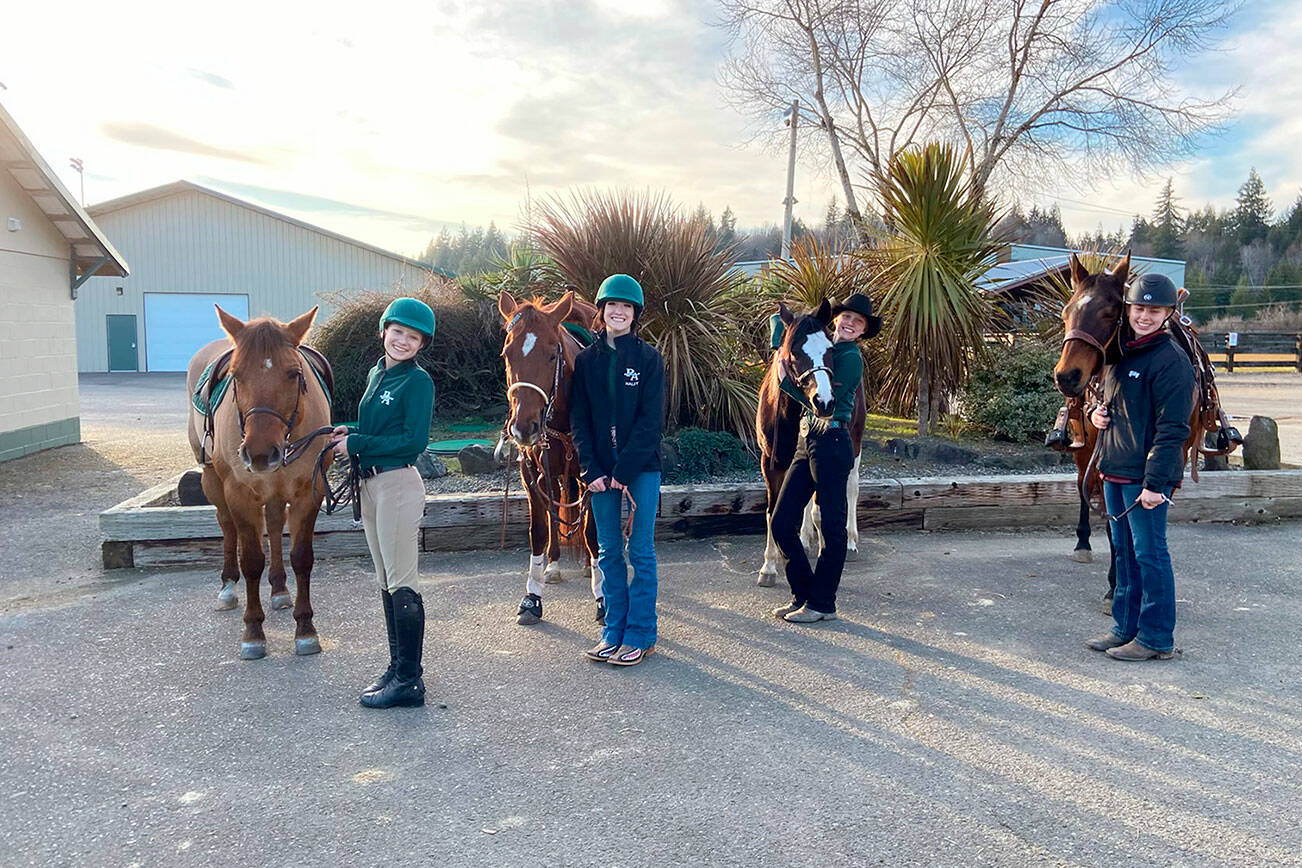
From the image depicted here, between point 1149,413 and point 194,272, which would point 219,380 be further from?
point 194,272

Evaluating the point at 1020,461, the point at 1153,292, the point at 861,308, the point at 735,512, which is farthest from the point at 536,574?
the point at 1020,461

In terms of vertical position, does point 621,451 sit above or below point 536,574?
above

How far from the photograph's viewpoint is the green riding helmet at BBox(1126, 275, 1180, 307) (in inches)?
159

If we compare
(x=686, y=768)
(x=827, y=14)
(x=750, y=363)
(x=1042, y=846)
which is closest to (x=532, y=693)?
(x=686, y=768)

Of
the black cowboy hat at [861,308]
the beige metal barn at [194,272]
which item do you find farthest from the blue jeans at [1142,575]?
the beige metal barn at [194,272]

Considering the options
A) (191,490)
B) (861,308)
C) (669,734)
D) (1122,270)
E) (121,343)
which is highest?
(1122,270)

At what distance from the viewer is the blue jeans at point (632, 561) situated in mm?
4250

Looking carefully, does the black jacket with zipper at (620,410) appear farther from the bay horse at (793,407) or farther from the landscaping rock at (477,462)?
the landscaping rock at (477,462)

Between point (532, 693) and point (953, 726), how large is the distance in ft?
6.23

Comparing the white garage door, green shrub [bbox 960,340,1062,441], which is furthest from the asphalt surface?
the white garage door

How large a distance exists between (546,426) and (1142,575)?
10.7ft

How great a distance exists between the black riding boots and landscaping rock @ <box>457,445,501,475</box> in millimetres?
3950

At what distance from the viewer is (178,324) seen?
28.1 m

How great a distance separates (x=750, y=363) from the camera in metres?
8.88
